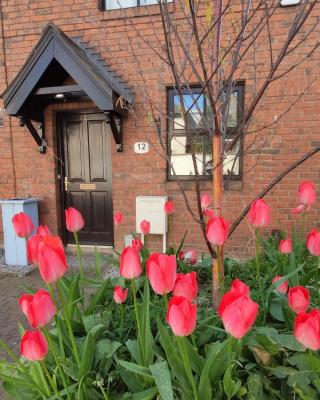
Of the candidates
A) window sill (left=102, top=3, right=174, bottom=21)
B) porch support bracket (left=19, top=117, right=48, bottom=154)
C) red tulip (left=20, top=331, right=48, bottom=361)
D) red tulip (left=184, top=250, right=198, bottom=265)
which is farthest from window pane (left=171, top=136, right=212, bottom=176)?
red tulip (left=20, top=331, right=48, bottom=361)

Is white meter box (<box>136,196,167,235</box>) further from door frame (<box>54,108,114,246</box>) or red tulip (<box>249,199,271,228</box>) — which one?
red tulip (<box>249,199,271,228</box>)

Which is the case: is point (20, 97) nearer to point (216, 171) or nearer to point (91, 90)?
point (91, 90)

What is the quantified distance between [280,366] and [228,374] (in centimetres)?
26

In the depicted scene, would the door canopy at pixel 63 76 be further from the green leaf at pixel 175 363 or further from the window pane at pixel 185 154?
the green leaf at pixel 175 363

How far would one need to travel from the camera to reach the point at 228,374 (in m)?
0.96

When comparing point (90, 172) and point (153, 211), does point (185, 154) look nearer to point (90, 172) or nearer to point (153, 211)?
point (153, 211)

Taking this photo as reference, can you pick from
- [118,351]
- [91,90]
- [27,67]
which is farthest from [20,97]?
[118,351]

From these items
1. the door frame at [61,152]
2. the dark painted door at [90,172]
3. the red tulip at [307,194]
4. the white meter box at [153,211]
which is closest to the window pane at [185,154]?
the white meter box at [153,211]

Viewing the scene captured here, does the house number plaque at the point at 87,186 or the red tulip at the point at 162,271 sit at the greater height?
the house number plaque at the point at 87,186

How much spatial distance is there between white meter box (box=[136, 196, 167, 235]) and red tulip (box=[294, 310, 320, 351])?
11.6ft

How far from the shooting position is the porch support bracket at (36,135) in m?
4.60

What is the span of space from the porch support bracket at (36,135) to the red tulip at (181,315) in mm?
4463

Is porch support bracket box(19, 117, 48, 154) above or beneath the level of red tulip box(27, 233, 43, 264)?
above

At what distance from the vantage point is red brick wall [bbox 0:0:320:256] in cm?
415
